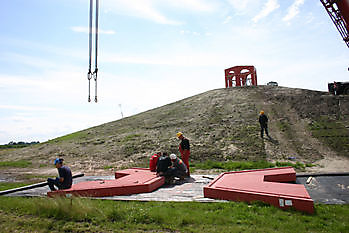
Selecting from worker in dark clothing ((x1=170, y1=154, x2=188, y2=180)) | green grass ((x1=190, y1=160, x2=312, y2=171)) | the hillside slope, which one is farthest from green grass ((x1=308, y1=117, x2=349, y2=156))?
worker in dark clothing ((x1=170, y1=154, x2=188, y2=180))

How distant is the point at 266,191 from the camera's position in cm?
674

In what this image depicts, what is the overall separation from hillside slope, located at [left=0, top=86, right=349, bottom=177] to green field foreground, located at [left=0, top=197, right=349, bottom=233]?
8308 mm

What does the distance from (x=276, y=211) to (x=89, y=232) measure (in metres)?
4.01

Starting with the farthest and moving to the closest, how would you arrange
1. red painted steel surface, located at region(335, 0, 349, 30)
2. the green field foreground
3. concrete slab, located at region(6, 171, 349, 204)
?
1. red painted steel surface, located at region(335, 0, 349, 30)
2. concrete slab, located at region(6, 171, 349, 204)
3. the green field foreground

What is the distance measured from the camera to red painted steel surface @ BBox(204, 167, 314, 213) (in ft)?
19.3

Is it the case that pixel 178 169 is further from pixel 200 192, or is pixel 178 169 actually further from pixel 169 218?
pixel 169 218

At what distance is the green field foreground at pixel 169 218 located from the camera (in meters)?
4.99

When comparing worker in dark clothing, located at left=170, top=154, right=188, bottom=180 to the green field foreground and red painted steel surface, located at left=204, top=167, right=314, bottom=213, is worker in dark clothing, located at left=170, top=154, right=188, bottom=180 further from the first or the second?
the green field foreground

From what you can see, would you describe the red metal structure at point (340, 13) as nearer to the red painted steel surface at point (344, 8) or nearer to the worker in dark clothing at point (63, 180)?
the red painted steel surface at point (344, 8)

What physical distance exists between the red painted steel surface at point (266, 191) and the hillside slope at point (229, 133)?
5566 millimetres

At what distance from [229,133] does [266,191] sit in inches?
514

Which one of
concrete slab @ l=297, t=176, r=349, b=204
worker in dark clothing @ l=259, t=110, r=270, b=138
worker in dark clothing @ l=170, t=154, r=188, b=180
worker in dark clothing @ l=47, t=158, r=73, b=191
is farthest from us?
worker in dark clothing @ l=259, t=110, r=270, b=138

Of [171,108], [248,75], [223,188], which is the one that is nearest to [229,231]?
[223,188]

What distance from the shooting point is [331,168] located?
483 inches
